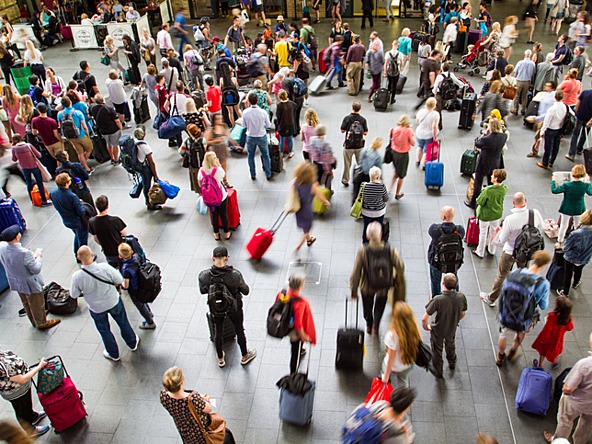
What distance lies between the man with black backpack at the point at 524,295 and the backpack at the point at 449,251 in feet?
2.59

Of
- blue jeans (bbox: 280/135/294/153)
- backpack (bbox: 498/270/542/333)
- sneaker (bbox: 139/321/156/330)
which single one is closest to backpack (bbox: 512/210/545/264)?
backpack (bbox: 498/270/542/333)

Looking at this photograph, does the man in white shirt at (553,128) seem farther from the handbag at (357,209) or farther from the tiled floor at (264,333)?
Answer: the handbag at (357,209)

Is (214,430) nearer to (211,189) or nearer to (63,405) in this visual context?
(63,405)

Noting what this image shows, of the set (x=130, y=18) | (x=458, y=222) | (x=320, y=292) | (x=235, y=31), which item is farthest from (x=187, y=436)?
(x=130, y=18)

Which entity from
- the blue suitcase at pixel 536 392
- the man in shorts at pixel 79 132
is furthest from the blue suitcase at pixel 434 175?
the man in shorts at pixel 79 132

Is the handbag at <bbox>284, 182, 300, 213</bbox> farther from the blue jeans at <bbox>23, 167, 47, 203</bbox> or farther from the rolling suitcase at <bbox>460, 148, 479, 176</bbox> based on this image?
the blue jeans at <bbox>23, 167, 47, 203</bbox>

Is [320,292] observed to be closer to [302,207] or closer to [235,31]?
[302,207]

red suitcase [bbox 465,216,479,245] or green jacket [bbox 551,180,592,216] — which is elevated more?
green jacket [bbox 551,180,592,216]

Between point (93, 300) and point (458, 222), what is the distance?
5.91m

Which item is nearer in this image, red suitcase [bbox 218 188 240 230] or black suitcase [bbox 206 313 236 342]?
black suitcase [bbox 206 313 236 342]

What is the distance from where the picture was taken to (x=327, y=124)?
12984 mm

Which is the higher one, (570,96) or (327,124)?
(570,96)

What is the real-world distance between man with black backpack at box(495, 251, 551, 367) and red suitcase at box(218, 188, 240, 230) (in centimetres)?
463

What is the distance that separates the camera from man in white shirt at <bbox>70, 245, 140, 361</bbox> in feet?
19.7
